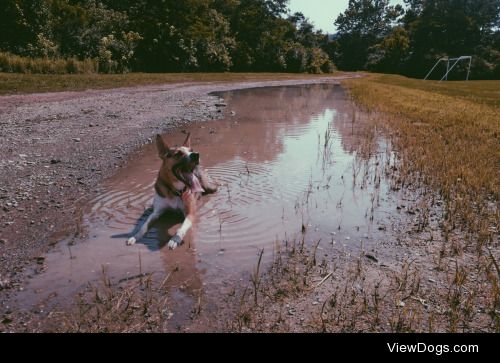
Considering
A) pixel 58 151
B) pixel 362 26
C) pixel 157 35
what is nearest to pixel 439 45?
pixel 362 26

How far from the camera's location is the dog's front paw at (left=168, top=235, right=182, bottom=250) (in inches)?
201

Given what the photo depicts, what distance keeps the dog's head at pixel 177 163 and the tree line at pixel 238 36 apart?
21430 mm

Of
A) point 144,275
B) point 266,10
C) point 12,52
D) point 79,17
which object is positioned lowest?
point 144,275

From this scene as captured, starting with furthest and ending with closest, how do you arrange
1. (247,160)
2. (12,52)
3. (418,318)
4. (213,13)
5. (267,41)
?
(267,41)
(213,13)
(12,52)
(247,160)
(418,318)

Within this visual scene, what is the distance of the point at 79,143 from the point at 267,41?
40884 millimetres

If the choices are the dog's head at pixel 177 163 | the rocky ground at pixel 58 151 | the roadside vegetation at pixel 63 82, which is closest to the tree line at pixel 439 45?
the roadside vegetation at pixel 63 82

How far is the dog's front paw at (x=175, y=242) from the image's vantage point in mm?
5109

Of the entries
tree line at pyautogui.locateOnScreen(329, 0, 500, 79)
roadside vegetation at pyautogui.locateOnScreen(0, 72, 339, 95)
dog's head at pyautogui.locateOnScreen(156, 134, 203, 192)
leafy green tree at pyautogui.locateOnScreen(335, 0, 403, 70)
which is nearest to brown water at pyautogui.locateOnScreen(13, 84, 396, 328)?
dog's head at pyautogui.locateOnScreen(156, 134, 203, 192)

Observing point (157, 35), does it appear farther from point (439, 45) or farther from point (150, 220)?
point (439, 45)

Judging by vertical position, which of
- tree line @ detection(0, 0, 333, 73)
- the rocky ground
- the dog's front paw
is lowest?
the dog's front paw

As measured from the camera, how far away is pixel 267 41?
4688cm

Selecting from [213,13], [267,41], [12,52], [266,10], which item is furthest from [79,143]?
[266,10]

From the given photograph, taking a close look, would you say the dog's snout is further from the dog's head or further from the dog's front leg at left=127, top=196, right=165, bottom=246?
the dog's front leg at left=127, top=196, right=165, bottom=246
